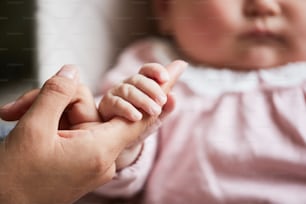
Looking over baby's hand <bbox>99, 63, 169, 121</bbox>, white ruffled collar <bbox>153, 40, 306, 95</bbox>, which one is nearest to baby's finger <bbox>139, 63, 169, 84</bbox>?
baby's hand <bbox>99, 63, 169, 121</bbox>

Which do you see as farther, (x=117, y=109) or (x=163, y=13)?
(x=163, y=13)

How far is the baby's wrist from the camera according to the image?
1.50ft

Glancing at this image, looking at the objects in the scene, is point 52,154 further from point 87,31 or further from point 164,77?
point 87,31

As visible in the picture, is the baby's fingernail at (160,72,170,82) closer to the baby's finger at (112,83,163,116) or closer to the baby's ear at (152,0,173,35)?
the baby's finger at (112,83,163,116)

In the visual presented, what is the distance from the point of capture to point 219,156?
47 cm

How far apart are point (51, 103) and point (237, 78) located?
0.20 meters

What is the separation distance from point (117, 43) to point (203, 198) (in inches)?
7.2

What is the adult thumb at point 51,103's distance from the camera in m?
0.35

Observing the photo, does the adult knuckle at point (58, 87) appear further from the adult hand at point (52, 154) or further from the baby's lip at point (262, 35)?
the baby's lip at point (262, 35)

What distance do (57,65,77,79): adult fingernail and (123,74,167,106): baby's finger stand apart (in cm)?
5

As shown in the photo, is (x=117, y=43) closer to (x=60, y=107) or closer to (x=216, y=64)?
(x=216, y=64)

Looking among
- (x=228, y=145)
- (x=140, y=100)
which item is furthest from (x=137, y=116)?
(x=228, y=145)

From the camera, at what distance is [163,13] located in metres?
0.55

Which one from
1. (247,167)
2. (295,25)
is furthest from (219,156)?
(295,25)
